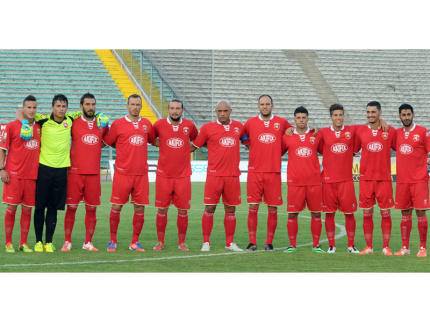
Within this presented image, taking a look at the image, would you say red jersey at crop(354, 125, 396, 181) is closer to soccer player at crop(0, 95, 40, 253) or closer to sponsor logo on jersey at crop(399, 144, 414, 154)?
sponsor logo on jersey at crop(399, 144, 414, 154)

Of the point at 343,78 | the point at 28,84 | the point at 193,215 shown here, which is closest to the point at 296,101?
the point at 343,78

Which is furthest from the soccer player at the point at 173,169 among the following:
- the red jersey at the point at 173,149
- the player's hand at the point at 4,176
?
the player's hand at the point at 4,176

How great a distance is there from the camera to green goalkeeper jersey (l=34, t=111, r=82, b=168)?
9242 mm

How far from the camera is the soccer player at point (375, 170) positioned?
9.30 meters

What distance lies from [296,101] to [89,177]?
23.6 metres

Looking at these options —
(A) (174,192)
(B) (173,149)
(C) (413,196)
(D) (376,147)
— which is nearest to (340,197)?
(D) (376,147)

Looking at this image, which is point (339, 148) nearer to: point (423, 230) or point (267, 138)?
point (267, 138)

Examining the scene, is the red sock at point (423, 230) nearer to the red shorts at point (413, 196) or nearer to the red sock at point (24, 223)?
the red shorts at point (413, 196)

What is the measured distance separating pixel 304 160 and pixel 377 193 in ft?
3.64

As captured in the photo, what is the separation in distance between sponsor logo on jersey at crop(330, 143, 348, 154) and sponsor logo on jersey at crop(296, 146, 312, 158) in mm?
332

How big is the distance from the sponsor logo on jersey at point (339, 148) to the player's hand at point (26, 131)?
4.16 meters

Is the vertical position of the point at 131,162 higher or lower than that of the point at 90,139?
lower

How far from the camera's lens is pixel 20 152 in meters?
9.17

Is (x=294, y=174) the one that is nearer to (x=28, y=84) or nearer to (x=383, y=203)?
(x=383, y=203)
